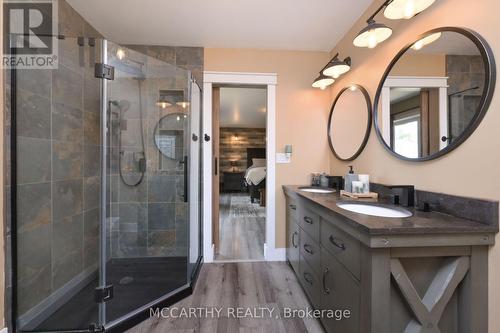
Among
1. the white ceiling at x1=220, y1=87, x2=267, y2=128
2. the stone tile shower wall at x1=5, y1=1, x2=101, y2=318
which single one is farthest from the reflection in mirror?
the white ceiling at x1=220, y1=87, x2=267, y2=128

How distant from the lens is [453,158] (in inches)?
46.4

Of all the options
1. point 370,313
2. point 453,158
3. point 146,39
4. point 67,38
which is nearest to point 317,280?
point 370,313

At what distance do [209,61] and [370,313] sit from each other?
8.62 ft

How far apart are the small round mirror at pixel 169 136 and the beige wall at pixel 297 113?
108 cm

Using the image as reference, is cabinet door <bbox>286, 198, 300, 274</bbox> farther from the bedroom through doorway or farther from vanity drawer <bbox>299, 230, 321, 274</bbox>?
the bedroom through doorway

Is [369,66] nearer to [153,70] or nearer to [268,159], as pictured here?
[268,159]

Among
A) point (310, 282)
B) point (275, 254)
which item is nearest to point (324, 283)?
point (310, 282)

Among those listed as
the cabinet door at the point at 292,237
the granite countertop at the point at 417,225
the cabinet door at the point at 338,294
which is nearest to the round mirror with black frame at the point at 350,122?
the cabinet door at the point at 292,237

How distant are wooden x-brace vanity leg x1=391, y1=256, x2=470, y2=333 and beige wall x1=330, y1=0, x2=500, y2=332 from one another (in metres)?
0.16

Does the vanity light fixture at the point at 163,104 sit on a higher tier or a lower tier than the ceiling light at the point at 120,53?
lower

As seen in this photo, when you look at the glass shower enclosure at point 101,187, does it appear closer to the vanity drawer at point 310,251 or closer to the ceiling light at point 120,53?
the ceiling light at point 120,53

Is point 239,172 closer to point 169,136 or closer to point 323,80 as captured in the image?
point 169,136

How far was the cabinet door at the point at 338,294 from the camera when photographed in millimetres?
1105
